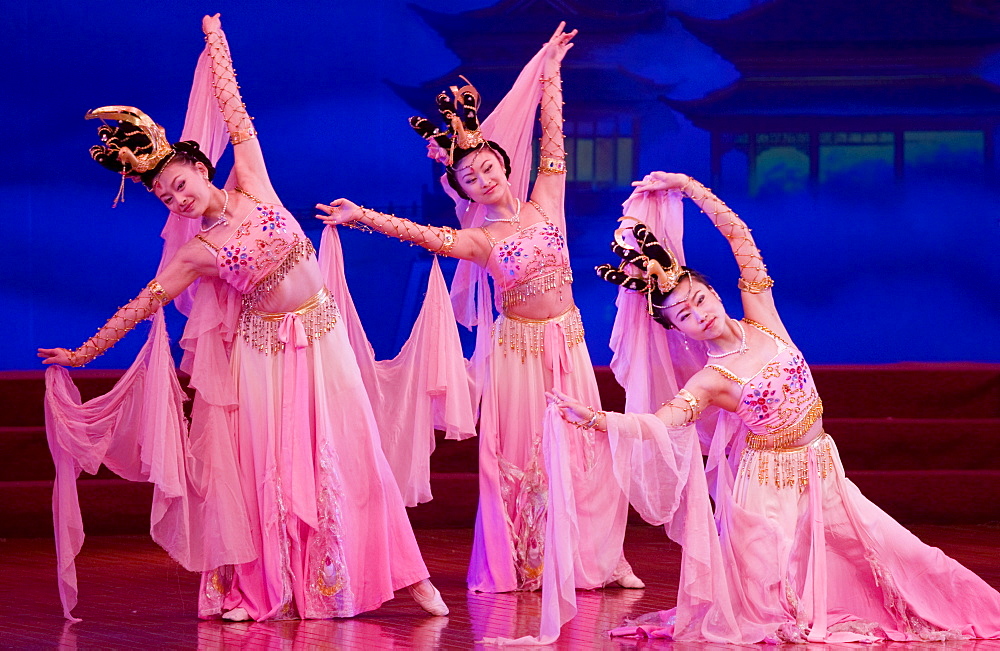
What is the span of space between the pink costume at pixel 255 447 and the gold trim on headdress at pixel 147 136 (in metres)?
0.29

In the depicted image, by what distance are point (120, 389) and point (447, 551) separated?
67.9 inches

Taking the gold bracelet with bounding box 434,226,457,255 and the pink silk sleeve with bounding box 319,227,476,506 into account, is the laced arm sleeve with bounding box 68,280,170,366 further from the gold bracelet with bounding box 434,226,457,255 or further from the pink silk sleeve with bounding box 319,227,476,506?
the gold bracelet with bounding box 434,226,457,255

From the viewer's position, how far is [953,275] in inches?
299

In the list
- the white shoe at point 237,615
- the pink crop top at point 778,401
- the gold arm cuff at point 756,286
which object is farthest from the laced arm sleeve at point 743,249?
the white shoe at point 237,615

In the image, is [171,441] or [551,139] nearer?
[171,441]

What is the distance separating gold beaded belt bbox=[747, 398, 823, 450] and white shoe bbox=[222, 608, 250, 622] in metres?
1.66

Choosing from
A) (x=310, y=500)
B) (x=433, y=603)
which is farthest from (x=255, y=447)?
(x=433, y=603)

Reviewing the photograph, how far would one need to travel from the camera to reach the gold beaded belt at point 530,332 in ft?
14.9

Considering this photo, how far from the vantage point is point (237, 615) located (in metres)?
4.01

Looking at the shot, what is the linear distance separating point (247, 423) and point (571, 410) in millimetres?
1210

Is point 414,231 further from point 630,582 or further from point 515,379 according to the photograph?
point 630,582

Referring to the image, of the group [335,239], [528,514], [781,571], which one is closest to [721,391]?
[781,571]

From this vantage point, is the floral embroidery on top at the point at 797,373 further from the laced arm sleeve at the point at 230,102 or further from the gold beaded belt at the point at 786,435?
the laced arm sleeve at the point at 230,102

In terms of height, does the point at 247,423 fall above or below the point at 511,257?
below
